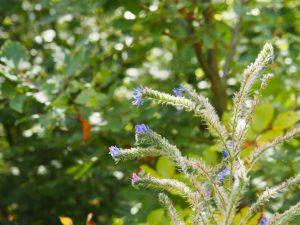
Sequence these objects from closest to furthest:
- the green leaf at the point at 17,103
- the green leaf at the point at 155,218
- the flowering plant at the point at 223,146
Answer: the flowering plant at the point at 223,146
the green leaf at the point at 155,218
the green leaf at the point at 17,103

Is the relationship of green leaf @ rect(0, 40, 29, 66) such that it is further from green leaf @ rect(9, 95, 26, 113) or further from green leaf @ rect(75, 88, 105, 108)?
green leaf @ rect(75, 88, 105, 108)

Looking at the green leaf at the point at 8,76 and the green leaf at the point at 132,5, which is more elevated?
the green leaf at the point at 132,5

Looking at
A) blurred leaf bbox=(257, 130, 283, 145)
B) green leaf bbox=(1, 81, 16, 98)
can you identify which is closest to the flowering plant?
blurred leaf bbox=(257, 130, 283, 145)

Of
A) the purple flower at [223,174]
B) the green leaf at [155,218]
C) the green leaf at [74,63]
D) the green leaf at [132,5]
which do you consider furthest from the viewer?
the green leaf at [132,5]

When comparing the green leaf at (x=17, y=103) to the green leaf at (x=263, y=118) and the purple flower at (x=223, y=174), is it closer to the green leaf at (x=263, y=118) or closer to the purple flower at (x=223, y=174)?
the green leaf at (x=263, y=118)

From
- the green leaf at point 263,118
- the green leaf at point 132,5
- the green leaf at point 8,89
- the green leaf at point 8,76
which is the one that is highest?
the green leaf at point 132,5

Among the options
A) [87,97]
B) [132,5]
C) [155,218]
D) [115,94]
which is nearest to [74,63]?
[87,97]

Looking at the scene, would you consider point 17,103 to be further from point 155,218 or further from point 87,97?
point 155,218

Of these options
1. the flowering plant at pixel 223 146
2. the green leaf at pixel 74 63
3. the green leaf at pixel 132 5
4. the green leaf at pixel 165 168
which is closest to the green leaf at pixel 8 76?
the green leaf at pixel 74 63
